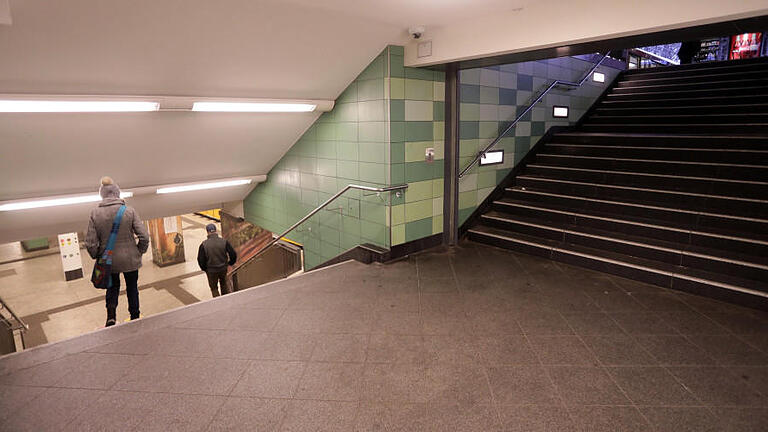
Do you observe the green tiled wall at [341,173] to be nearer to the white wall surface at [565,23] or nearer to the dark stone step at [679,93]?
the white wall surface at [565,23]

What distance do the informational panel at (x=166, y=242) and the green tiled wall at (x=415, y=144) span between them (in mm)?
8090

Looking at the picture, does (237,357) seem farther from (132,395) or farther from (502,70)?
(502,70)

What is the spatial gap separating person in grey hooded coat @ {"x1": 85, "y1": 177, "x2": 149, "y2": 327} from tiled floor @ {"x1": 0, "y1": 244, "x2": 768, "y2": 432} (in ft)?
2.52

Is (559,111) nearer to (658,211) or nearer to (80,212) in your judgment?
(658,211)

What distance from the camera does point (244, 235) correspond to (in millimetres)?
9016

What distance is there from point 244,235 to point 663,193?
7.69 metres

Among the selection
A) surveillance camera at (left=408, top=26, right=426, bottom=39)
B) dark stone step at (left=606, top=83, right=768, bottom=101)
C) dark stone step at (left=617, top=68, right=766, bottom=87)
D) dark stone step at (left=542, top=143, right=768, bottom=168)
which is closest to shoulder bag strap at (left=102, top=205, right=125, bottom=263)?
surveillance camera at (left=408, top=26, right=426, bottom=39)

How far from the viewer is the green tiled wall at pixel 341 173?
4820mm

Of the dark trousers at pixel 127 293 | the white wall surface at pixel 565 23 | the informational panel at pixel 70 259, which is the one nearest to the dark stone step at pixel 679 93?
the white wall surface at pixel 565 23

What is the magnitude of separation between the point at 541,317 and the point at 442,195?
2.32 m

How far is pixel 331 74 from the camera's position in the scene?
4.84m

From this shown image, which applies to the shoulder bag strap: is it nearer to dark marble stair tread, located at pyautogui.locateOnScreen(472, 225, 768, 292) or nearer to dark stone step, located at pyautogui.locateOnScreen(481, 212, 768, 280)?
dark marble stair tread, located at pyautogui.locateOnScreen(472, 225, 768, 292)

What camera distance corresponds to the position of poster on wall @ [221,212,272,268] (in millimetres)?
8252

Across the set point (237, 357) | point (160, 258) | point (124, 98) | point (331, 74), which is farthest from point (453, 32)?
point (160, 258)
